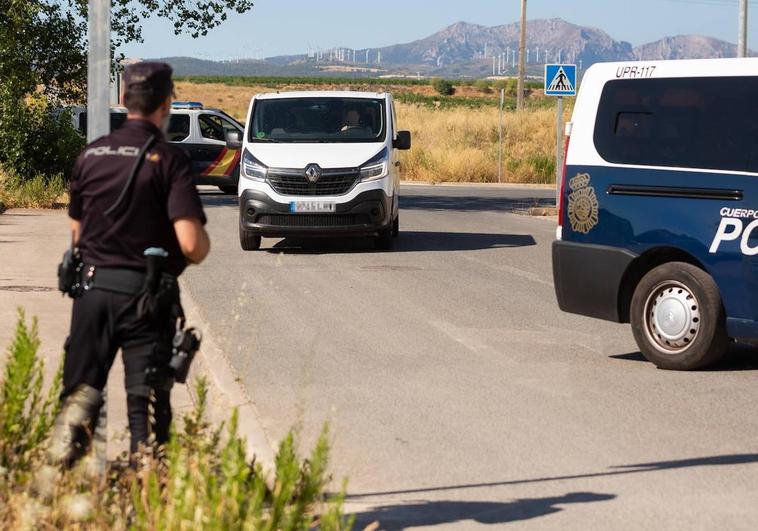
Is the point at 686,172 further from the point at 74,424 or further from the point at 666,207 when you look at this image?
the point at 74,424

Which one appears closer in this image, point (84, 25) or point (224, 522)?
point (224, 522)

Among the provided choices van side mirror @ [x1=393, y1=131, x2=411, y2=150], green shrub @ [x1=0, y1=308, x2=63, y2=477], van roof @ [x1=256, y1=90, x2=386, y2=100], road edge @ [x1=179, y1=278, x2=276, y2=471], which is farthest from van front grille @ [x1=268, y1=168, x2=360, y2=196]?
green shrub @ [x1=0, y1=308, x2=63, y2=477]

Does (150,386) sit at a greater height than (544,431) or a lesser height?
greater

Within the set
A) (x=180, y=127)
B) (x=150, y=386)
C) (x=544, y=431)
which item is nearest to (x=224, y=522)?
(x=150, y=386)

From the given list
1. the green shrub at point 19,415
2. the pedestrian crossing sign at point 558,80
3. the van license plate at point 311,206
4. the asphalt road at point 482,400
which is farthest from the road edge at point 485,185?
the green shrub at point 19,415

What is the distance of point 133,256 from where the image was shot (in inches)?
200

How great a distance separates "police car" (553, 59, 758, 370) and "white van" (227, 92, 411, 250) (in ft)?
23.6

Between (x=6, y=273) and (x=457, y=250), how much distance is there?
239 inches

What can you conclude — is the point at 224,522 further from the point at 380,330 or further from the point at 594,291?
the point at 380,330

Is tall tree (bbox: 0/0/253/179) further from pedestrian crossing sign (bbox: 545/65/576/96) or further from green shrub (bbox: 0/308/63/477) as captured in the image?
green shrub (bbox: 0/308/63/477)

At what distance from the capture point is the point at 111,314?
5066 mm

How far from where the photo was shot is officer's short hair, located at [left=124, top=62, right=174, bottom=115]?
16.4ft

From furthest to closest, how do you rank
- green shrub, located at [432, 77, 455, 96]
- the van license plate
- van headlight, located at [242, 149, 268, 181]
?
1. green shrub, located at [432, 77, 455, 96]
2. van headlight, located at [242, 149, 268, 181]
3. the van license plate

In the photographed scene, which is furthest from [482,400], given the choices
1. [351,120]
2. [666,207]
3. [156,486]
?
[351,120]
